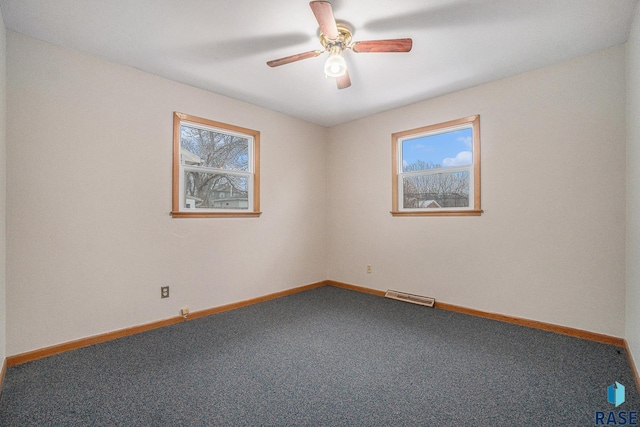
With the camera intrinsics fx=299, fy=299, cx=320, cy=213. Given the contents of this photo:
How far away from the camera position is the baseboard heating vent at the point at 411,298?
3.54m


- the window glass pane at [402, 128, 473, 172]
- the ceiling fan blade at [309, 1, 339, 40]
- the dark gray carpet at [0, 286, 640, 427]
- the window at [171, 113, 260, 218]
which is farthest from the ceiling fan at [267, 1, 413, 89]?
the dark gray carpet at [0, 286, 640, 427]

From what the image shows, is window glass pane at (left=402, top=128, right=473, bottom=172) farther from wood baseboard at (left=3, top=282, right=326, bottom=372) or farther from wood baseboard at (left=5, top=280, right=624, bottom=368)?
wood baseboard at (left=3, top=282, right=326, bottom=372)

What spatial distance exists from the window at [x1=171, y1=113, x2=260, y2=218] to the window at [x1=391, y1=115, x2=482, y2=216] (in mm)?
1859

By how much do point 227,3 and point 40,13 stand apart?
1.30m

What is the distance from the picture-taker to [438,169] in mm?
3602

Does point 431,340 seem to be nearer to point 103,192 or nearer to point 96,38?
point 103,192

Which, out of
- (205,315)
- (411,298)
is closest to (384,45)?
(411,298)

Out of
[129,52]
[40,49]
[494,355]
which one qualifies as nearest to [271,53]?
[129,52]

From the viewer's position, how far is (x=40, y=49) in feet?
7.66

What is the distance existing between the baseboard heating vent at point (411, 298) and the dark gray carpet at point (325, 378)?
1.80 feet

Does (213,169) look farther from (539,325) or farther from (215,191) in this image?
(539,325)

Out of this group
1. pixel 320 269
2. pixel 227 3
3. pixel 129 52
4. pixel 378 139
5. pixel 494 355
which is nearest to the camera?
pixel 227 3

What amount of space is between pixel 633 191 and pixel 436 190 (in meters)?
1.72

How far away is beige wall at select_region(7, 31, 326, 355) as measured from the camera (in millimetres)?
2256
